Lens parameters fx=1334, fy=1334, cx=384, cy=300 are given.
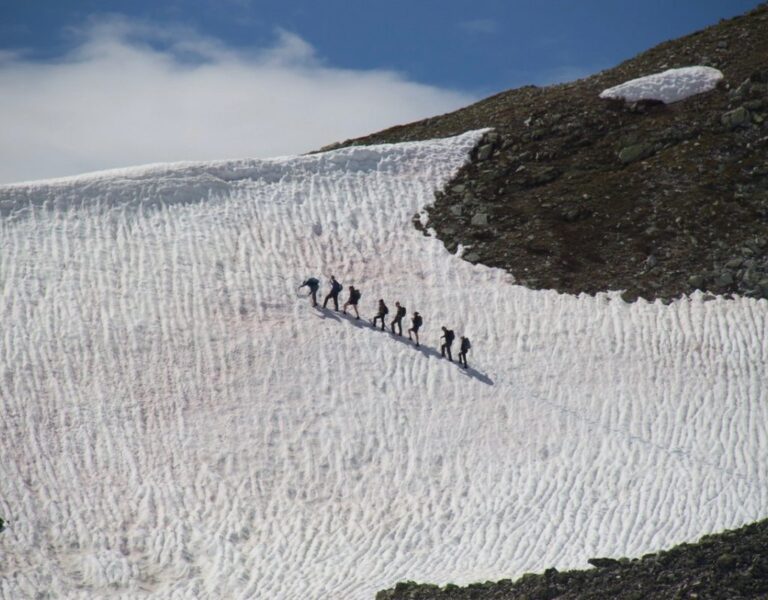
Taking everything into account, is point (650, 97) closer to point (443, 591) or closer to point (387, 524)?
point (387, 524)

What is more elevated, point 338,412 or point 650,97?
point 650,97

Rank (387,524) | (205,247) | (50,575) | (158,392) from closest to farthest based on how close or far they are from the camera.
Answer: (50,575), (387,524), (158,392), (205,247)

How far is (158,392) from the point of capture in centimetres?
4444

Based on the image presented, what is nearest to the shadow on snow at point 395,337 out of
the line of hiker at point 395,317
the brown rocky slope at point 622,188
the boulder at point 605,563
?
the line of hiker at point 395,317

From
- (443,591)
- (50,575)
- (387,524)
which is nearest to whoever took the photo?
(443,591)

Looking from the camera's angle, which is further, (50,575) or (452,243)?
(452,243)

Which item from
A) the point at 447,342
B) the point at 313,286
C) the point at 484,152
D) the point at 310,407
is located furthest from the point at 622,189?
the point at 310,407

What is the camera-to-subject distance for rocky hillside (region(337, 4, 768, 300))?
52.8 meters

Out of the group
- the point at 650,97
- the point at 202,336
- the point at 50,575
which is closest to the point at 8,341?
the point at 202,336

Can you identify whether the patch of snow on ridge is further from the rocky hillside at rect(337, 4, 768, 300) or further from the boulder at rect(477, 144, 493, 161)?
the boulder at rect(477, 144, 493, 161)

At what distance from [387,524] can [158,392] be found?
9.44 metres

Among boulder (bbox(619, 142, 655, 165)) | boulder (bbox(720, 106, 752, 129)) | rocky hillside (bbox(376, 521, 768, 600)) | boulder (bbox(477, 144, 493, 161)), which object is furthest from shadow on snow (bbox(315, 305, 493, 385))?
boulder (bbox(720, 106, 752, 129))

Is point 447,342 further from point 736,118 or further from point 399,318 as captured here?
point 736,118

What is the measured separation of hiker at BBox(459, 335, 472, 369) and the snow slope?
0.49 m
